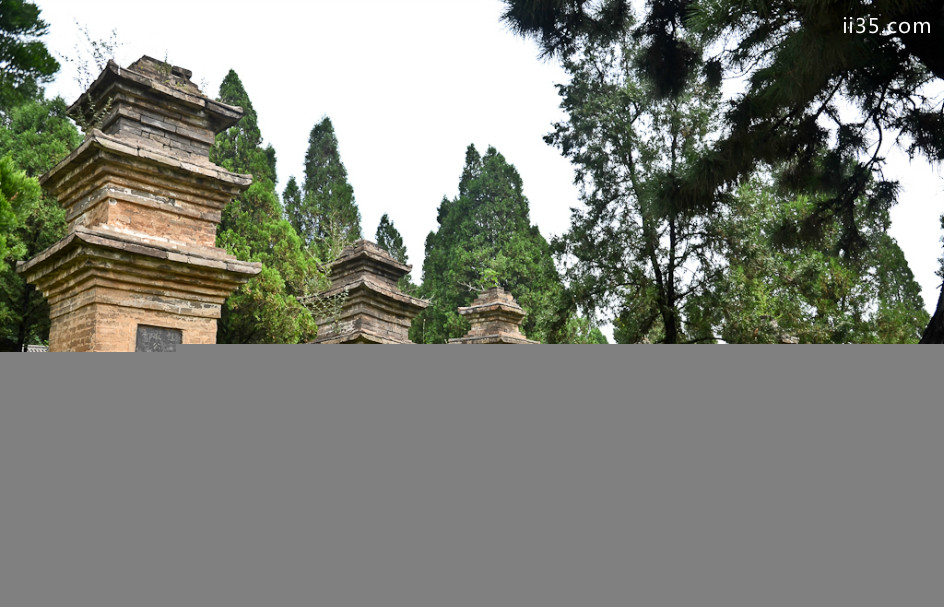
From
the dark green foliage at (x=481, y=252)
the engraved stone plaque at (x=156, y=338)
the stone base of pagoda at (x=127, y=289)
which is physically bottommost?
the engraved stone plaque at (x=156, y=338)

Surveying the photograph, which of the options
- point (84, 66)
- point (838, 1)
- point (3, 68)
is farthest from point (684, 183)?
point (3, 68)

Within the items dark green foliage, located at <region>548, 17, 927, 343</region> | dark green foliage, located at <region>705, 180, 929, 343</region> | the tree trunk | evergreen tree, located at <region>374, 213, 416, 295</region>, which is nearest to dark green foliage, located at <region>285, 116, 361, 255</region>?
evergreen tree, located at <region>374, 213, 416, 295</region>

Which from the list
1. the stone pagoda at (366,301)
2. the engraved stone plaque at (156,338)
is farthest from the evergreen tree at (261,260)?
the engraved stone plaque at (156,338)

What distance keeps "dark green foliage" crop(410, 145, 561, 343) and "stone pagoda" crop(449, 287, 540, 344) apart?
6.68 metres

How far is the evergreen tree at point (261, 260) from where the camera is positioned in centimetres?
1141

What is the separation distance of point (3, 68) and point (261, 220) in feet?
27.4

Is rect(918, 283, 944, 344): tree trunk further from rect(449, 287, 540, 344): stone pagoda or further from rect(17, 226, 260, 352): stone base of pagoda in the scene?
rect(449, 287, 540, 344): stone pagoda

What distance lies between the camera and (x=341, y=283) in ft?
22.4

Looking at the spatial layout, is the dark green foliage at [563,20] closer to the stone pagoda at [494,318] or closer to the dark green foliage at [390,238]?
the stone pagoda at [494,318]

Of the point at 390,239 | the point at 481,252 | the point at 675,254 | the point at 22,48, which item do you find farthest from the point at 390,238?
the point at 22,48

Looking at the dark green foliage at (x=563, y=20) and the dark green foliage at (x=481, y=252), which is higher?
the dark green foliage at (x=481, y=252)

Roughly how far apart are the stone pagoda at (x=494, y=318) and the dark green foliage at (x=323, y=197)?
28.1 ft

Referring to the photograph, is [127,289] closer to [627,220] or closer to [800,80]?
[800,80]

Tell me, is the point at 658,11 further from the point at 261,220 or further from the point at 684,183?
the point at 261,220
